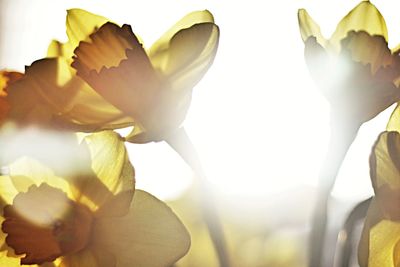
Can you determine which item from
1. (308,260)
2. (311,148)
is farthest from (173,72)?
(311,148)

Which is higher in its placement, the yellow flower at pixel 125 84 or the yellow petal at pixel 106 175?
the yellow flower at pixel 125 84

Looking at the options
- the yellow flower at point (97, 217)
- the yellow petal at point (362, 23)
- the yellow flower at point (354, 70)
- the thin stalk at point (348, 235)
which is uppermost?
the yellow petal at point (362, 23)

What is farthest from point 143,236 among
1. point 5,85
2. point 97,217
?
point 5,85

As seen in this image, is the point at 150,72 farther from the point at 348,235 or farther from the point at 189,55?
the point at 348,235

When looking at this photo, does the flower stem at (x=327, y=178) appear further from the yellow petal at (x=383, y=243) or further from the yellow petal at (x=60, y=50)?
the yellow petal at (x=60, y=50)

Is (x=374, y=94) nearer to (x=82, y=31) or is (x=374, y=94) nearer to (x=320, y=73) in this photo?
(x=320, y=73)

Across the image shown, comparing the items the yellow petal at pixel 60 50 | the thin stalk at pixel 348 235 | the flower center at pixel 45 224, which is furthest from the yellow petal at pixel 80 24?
the thin stalk at pixel 348 235
